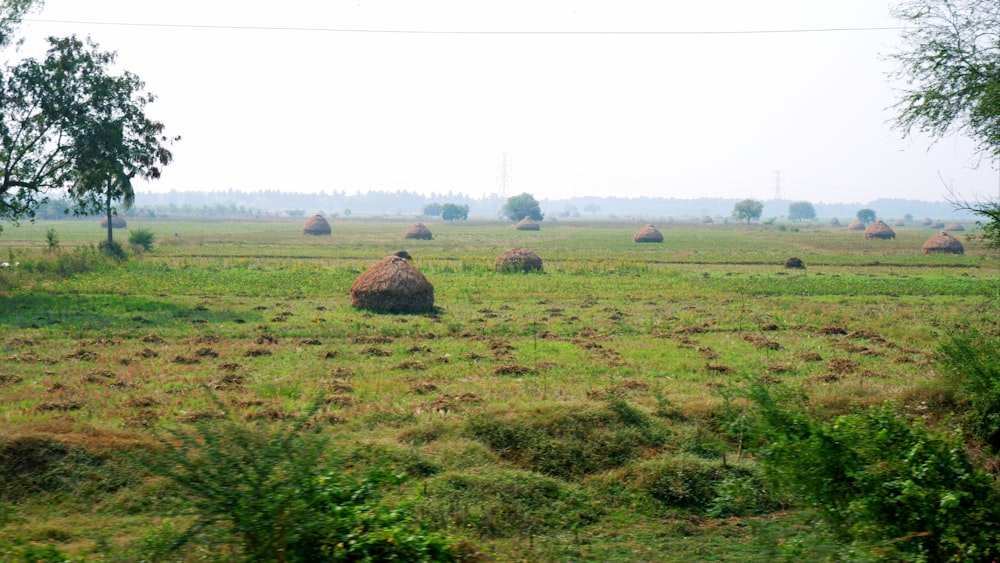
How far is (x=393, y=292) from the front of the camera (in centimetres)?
2119

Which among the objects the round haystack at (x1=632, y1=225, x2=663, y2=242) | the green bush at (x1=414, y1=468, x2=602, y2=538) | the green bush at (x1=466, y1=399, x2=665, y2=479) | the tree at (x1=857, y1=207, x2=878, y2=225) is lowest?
the green bush at (x1=414, y1=468, x2=602, y2=538)

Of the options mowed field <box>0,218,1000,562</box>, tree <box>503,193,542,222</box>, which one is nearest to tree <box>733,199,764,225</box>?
tree <box>503,193,542,222</box>

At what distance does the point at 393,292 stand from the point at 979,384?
1500 centimetres

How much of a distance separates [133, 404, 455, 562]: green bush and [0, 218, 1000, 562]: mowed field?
451 mm

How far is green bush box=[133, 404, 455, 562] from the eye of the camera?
19.4 ft

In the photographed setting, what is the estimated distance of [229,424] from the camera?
259 inches

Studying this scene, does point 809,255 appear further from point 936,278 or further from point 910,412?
point 910,412

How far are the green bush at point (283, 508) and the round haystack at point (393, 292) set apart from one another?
48.0 ft

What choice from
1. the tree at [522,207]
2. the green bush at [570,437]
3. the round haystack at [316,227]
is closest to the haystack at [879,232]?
the round haystack at [316,227]

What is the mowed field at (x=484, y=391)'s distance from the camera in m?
7.82

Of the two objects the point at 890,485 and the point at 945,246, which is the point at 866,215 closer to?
the point at 945,246

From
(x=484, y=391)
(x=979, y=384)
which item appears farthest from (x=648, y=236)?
(x=979, y=384)

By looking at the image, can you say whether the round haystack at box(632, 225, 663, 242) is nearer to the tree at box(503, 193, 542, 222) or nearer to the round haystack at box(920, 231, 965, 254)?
the round haystack at box(920, 231, 965, 254)

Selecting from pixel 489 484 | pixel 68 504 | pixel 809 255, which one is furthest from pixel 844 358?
pixel 809 255
